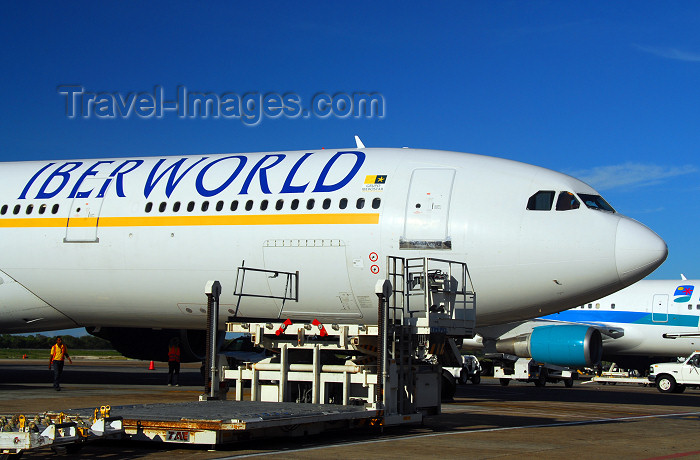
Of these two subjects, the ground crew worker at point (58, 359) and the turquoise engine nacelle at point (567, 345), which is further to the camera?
the ground crew worker at point (58, 359)

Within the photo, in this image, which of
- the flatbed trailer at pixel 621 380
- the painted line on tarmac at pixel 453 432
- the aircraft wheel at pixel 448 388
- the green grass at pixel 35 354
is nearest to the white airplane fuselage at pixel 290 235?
the painted line on tarmac at pixel 453 432

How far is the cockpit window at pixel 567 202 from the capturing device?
14375mm

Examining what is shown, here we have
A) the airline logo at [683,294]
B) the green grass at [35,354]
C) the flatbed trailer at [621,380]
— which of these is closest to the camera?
the airline logo at [683,294]

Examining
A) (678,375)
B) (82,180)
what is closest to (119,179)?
(82,180)

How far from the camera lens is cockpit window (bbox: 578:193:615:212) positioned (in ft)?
47.5

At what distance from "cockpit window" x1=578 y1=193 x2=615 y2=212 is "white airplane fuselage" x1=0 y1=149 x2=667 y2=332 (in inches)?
7.1

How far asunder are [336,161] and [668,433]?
292 inches

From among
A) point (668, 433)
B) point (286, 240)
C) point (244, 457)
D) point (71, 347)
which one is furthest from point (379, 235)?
point (71, 347)

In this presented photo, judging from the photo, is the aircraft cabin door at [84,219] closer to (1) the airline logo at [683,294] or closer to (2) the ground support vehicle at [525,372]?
(2) the ground support vehicle at [525,372]

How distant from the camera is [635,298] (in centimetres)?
3086

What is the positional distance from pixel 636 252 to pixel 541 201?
179 centimetres

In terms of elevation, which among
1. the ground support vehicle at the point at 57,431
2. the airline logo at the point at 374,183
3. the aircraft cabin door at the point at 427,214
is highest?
the airline logo at the point at 374,183

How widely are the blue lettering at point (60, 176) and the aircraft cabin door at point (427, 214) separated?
299 inches

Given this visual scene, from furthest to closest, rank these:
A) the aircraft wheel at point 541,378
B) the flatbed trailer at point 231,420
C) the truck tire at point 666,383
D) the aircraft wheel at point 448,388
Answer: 1. the aircraft wheel at point 541,378
2. the truck tire at point 666,383
3. the aircraft wheel at point 448,388
4. the flatbed trailer at point 231,420
